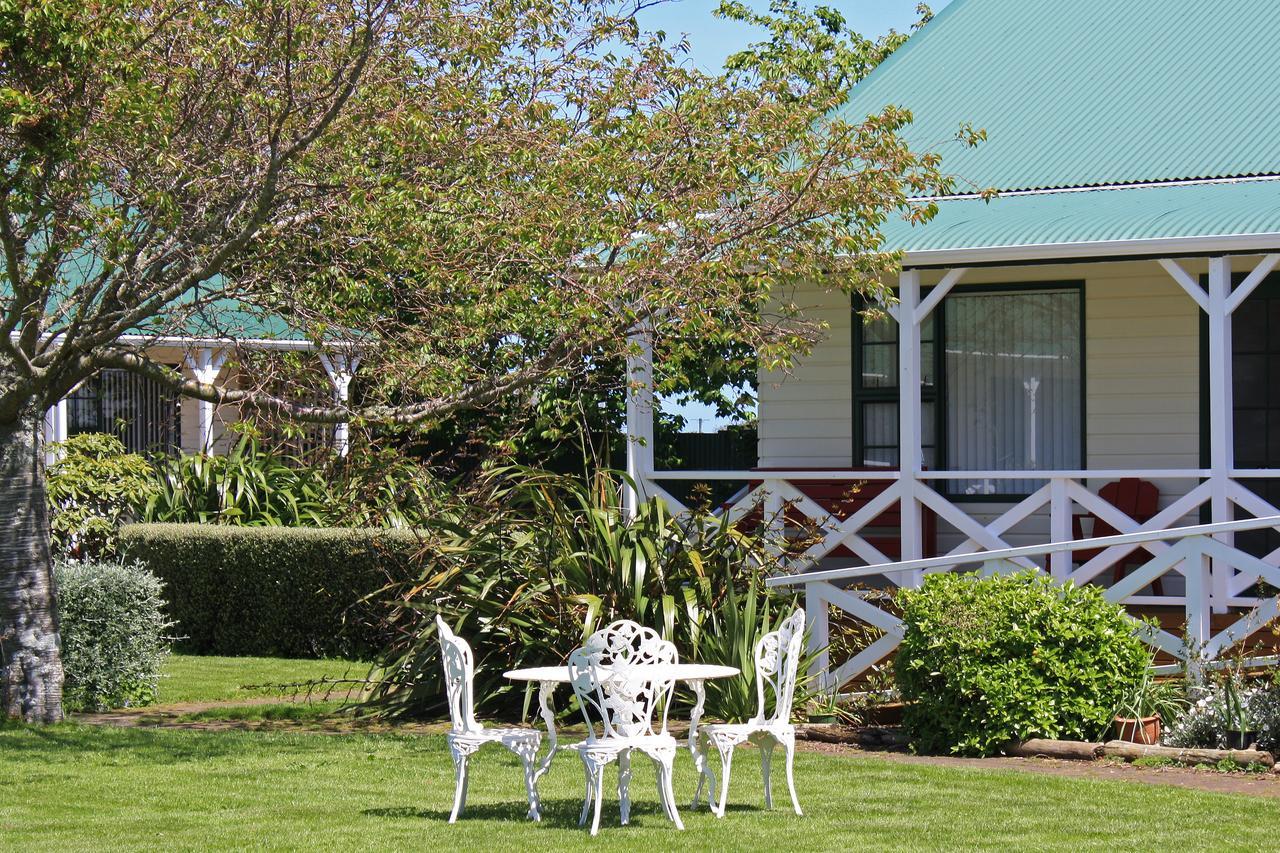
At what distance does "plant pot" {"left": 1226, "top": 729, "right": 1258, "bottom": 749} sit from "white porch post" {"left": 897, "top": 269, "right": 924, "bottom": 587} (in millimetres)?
3715

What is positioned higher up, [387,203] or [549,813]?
[387,203]

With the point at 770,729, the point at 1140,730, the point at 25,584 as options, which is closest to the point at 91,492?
the point at 25,584

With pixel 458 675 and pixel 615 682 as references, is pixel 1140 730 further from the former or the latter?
pixel 458 675

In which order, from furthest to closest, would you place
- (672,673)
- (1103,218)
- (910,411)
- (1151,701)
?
(910,411) → (1103,218) → (1151,701) → (672,673)

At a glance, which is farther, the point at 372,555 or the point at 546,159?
the point at 372,555

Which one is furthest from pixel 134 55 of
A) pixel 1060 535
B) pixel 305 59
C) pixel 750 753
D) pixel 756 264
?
pixel 1060 535

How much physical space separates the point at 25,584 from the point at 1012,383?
8.30 m

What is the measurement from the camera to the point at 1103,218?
13109mm

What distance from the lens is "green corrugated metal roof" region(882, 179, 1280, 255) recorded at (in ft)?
40.9

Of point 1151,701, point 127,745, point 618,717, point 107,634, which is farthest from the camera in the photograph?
point 107,634

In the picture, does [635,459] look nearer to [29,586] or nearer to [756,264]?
[756,264]

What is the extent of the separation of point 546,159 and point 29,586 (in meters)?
4.69

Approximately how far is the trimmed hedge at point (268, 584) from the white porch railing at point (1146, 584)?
4986 millimetres

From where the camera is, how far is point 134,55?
34.2 ft
